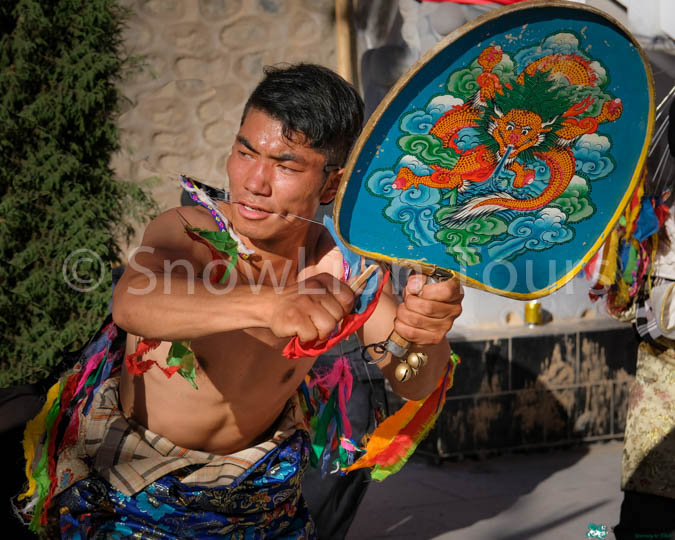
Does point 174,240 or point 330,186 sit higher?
point 330,186

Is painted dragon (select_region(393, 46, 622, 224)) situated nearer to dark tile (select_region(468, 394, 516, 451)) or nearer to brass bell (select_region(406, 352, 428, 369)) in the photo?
brass bell (select_region(406, 352, 428, 369))

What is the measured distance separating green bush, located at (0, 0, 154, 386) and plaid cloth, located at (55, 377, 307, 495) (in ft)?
4.56

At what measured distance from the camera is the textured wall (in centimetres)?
607

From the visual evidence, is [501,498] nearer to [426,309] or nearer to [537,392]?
[537,392]

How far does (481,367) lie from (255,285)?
9.82ft

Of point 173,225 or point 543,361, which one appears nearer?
point 173,225

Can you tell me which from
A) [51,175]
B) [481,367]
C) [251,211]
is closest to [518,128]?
[251,211]

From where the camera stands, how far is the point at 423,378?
2.08m

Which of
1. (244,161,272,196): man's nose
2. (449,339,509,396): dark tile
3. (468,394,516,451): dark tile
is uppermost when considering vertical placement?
(244,161,272,196): man's nose

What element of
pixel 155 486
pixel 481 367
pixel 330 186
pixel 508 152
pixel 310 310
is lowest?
pixel 481 367

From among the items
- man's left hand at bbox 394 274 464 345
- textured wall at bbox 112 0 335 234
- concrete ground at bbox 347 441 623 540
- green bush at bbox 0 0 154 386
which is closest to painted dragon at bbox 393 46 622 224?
man's left hand at bbox 394 274 464 345

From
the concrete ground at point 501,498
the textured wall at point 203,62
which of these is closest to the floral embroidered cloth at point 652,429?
the concrete ground at point 501,498

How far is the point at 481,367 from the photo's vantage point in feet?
14.8

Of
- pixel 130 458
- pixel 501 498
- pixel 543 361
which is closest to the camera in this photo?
pixel 130 458
